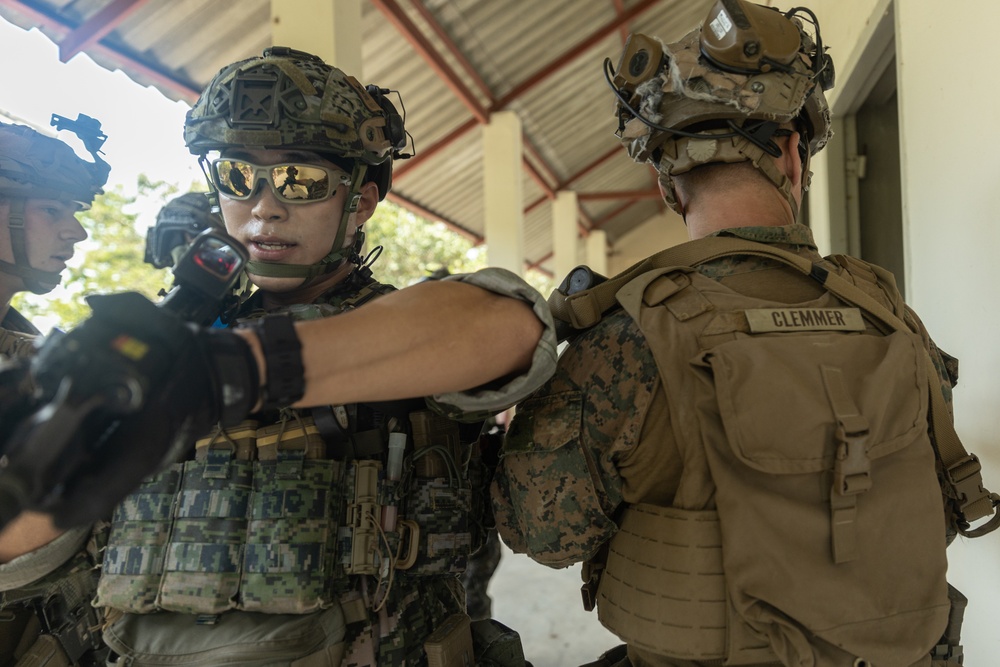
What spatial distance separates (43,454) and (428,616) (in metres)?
0.96

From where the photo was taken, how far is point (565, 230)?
12664 millimetres

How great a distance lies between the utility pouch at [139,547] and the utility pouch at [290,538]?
0.16m

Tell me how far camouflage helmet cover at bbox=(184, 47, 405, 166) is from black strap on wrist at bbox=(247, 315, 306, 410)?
0.72 m

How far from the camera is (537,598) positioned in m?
4.39

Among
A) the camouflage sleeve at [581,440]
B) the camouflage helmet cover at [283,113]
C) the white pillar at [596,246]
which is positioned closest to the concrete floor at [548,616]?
the camouflage sleeve at [581,440]

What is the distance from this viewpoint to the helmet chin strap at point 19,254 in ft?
7.24

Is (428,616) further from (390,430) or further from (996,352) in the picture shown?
(996,352)

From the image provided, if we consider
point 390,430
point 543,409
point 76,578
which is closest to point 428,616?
point 390,430

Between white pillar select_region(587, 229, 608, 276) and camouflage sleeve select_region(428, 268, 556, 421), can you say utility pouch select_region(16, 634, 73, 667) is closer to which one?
camouflage sleeve select_region(428, 268, 556, 421)

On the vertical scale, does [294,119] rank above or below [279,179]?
above

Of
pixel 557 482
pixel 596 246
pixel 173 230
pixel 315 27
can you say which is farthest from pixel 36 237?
pixel 596 246

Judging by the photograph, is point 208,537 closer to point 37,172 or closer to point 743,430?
point 743,430

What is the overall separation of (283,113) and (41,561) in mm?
997

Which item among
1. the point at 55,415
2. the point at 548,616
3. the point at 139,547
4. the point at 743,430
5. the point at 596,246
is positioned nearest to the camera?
the point at 55,415
